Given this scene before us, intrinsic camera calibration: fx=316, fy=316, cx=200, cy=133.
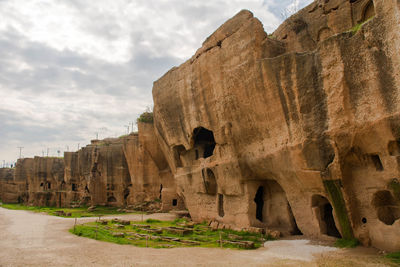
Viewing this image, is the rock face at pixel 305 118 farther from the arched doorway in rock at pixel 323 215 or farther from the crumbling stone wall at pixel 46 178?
the crumbling stone wall at pixel 46 178

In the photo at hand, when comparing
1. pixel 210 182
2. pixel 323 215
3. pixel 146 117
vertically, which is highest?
pixel 146 117

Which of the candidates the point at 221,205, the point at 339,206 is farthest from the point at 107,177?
the point at 339,206

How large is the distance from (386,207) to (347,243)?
2.00m

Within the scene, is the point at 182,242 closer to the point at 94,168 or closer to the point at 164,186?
the point at 164,186

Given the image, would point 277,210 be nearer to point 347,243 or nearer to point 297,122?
point 347,243

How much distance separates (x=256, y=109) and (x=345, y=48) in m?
4.95

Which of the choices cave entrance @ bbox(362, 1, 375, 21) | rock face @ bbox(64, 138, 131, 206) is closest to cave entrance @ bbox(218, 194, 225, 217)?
cave entrance @ bbox(362, 1, 375, 21)

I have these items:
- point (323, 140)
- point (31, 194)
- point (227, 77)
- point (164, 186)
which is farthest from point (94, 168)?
point (323, 140)

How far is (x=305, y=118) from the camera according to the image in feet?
41.7

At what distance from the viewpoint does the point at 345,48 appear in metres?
11.3

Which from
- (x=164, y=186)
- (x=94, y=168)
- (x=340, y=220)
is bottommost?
(x=340, y=220)

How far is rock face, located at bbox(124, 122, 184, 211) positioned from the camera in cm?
3033

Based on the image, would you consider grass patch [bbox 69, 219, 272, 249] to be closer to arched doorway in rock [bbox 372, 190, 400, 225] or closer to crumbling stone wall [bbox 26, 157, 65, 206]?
arched doorway in rock [bbox 372, 190, 400, 225]

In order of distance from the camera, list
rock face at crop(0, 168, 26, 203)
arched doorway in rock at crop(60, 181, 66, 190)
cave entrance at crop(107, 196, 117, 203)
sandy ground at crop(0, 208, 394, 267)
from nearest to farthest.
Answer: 1. sandy ground at crop(0, 208, 394, 267)
2. cave entrance at crop(107, 196, 117, 203)
3. arched doorway in rock at crop(60, 181, 66, 190)
4. rock face at crop(0, 168, 26, 203)
